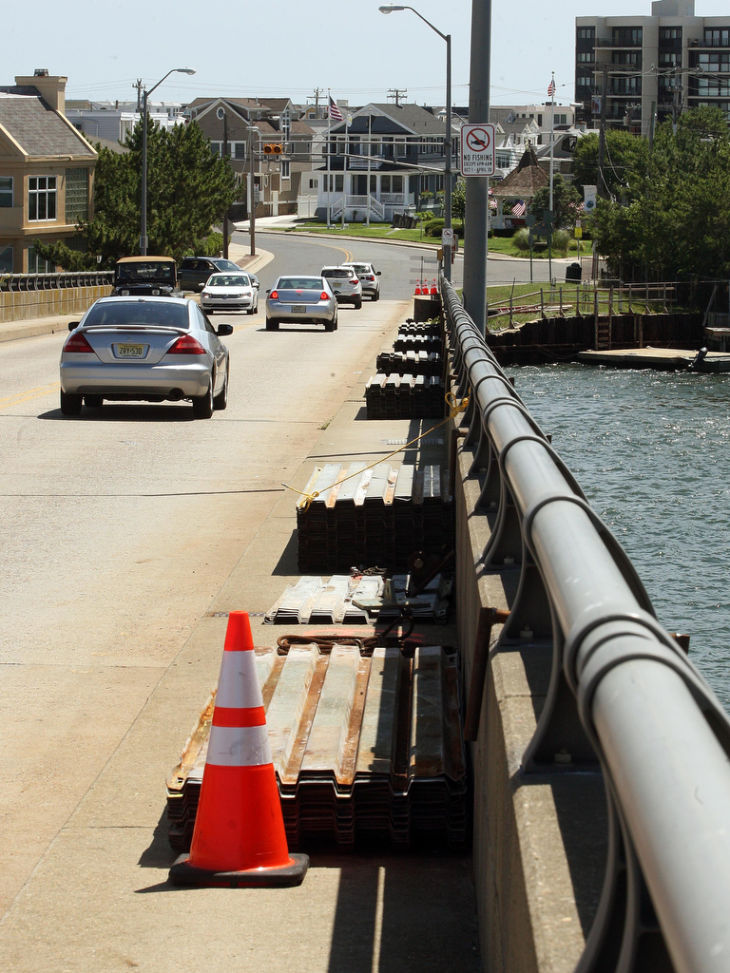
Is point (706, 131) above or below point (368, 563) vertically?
above

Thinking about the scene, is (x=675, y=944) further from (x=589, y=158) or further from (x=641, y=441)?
(x=589, y=158)

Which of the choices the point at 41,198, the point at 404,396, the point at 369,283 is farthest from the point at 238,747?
the point at 41,198

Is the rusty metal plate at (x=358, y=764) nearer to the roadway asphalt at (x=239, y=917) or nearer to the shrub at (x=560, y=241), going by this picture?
the roadway asphalt at (x=239, y=917)

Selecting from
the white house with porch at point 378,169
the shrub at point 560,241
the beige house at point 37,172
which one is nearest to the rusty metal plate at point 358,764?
the beige house at point 37,172

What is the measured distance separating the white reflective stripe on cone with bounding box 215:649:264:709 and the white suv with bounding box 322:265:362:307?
5574 centimetres

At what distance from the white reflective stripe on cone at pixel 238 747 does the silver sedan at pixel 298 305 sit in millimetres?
37182

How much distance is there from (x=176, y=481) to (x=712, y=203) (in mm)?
66574

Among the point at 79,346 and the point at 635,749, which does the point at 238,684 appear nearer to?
the point at 635,749

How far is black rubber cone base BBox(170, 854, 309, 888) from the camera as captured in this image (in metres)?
4.64

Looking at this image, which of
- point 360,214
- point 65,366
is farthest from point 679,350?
point 360,214

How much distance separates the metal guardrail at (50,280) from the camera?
4400 cm

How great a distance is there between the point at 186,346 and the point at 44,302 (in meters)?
27.9

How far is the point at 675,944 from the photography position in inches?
56.0

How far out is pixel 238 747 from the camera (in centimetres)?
473
